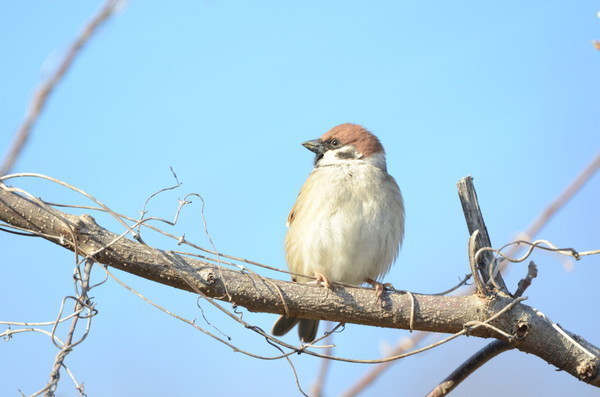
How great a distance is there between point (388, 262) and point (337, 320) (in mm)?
1161

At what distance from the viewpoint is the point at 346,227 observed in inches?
143

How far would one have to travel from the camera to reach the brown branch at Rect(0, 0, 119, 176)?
1.15m

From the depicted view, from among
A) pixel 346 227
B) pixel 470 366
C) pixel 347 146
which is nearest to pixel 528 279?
pixel 470 366

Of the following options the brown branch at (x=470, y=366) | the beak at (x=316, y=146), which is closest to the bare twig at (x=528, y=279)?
the brown branch at (x=470, y=366)

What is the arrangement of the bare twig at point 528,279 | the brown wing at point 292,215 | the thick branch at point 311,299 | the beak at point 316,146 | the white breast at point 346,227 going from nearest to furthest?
the thick branch at point 311,299 → the bare twig at point 528,279 → the white breast at point 346,227 → the brown wing at point 292,215 → the beak at point 316,146

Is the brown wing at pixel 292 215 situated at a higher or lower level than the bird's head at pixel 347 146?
lower

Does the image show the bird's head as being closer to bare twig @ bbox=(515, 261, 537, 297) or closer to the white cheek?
the white cheek

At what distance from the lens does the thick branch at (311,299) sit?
224 centimetres

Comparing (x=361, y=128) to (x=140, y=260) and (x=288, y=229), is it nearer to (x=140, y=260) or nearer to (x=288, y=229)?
(x=288, y=229)

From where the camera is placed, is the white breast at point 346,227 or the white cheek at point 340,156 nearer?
the white breast at point 346,227

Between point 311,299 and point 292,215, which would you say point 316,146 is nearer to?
point 292,215

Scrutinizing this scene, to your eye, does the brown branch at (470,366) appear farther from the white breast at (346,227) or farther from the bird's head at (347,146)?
the bird's head at (347,146)

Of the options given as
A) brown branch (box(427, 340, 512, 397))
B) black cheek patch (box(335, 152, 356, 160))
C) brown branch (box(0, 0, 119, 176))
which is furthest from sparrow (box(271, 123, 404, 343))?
brown branch (box(0, 0, 119, 176))

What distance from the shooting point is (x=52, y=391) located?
5.79ft
